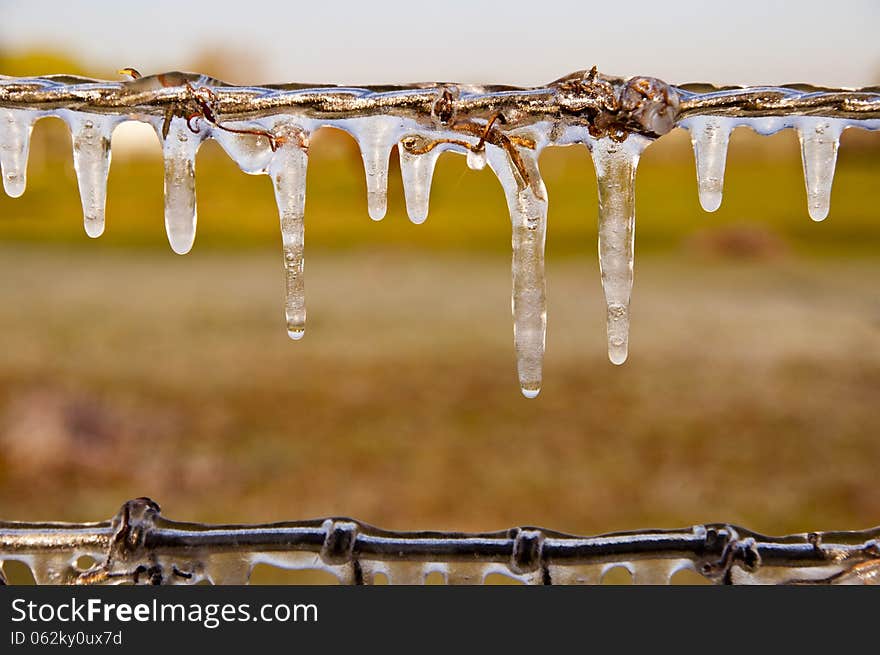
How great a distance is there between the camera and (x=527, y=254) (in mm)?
838

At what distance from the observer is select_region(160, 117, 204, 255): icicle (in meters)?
0.76

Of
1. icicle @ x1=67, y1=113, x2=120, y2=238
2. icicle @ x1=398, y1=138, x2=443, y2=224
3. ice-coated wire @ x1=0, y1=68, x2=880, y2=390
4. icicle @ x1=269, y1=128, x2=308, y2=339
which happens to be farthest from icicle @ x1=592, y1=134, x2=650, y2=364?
icicle @ x1=67, y1=113, x2=120, y2=238

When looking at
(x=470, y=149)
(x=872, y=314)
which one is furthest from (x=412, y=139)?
(x=872, y=314)

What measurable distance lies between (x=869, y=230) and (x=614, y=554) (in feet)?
62.8

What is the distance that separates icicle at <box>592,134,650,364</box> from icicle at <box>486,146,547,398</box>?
0.06 metres

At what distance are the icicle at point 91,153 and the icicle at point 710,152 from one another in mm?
526

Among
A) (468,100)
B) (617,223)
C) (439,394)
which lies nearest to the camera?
(468,100)

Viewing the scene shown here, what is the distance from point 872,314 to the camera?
10625mm

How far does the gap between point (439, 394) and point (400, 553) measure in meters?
7.18

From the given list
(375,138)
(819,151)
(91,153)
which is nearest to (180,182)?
(91,153)

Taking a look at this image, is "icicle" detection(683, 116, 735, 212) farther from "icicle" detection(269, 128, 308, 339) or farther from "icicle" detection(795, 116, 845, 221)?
"icicle" detection(269, 128, 308, 339)

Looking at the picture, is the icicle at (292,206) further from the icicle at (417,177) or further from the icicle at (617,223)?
the icicle at (617,223)

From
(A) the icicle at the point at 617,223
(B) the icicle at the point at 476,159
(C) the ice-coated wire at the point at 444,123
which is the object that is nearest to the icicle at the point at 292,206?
(C) the ice-coated wire at the point at 444,123

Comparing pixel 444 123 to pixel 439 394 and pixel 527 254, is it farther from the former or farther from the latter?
pixel 439 394
